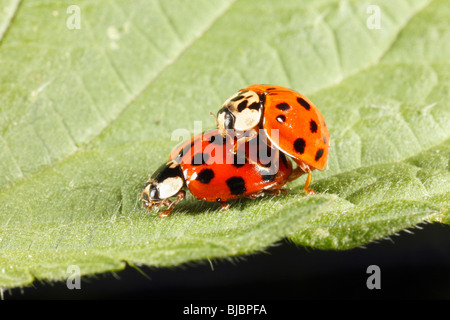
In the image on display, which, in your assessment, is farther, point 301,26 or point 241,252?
point 301,26

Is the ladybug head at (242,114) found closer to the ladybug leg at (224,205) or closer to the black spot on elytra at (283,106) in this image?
the black spot on elytra at (283,106)

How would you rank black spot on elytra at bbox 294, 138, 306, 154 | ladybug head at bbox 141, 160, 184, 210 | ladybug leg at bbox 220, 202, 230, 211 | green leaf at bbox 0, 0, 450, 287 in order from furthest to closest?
1. black spot on elytra at bbox 294, 138, 306, 154
2. ladybug head at bbox 141, 160, 184, 210
3. ladybug leg at bbox 220, 202, 230, 211
4. green leaf at bbox 0, 0, 450, 287

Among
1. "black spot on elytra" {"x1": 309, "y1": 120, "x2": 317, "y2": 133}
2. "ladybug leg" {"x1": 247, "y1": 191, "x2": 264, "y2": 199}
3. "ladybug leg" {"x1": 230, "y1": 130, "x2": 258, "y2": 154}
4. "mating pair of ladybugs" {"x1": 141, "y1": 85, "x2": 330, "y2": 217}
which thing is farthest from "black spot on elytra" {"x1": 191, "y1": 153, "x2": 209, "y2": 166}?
"black spot on elytra" {"x1": 309, "y1": 120, "x2": 317, "y2": 133}

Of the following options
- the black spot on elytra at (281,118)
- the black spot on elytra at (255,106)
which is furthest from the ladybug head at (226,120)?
the black spot on elytra at (281,118)

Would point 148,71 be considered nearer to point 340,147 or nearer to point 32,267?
point 340,147

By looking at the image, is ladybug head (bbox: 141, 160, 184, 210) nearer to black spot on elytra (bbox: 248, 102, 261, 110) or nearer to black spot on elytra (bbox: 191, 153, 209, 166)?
black spot on elytra (bbox: 191, 153, 209, 166)

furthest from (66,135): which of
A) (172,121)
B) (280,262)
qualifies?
(280,262)

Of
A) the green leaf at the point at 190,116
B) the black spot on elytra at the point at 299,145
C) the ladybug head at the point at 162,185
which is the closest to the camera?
the green leaf at the point at 190,116
